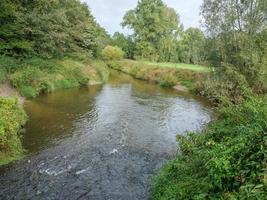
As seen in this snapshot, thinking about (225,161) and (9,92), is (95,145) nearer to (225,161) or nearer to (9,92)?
(225,161)

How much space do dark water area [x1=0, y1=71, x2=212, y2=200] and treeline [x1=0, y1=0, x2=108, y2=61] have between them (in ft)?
15.4

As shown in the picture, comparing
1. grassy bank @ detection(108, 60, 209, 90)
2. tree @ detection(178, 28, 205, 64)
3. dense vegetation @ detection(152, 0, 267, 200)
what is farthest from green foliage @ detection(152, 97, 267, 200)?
tree @ detection(178, 28, 205, 64)

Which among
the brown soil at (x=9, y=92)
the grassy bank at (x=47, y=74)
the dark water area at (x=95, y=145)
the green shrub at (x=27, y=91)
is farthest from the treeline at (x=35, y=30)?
the dark water area at (x=95, y=145)

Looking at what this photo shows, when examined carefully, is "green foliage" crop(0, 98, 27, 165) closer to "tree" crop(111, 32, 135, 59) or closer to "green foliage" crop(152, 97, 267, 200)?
"green foliage" crop(152, 97, 267, 200)

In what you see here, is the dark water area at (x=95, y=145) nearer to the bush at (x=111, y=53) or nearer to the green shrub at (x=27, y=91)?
the green shrub at (x=27, y=91)

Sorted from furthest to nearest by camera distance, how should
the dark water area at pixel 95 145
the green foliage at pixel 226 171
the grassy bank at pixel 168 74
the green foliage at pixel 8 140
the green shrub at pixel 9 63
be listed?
the grassy bank at pixel 168 74
the green shrub at pixel 9 63
the green foliage at pixel 8 140
the dark water area at pixel 95 145
the green foliage at pixel 226 171

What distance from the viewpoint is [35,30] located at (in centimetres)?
2244

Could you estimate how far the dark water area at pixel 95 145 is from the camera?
8.12 metres

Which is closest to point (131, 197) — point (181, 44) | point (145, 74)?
point (145, 74)

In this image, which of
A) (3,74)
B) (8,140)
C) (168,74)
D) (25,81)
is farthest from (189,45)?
(8,140)

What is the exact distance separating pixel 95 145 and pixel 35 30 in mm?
14629

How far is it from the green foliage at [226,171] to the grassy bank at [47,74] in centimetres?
→ 1476

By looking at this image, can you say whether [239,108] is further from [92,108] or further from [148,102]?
[148,102]

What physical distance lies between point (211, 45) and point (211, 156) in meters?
17.7
